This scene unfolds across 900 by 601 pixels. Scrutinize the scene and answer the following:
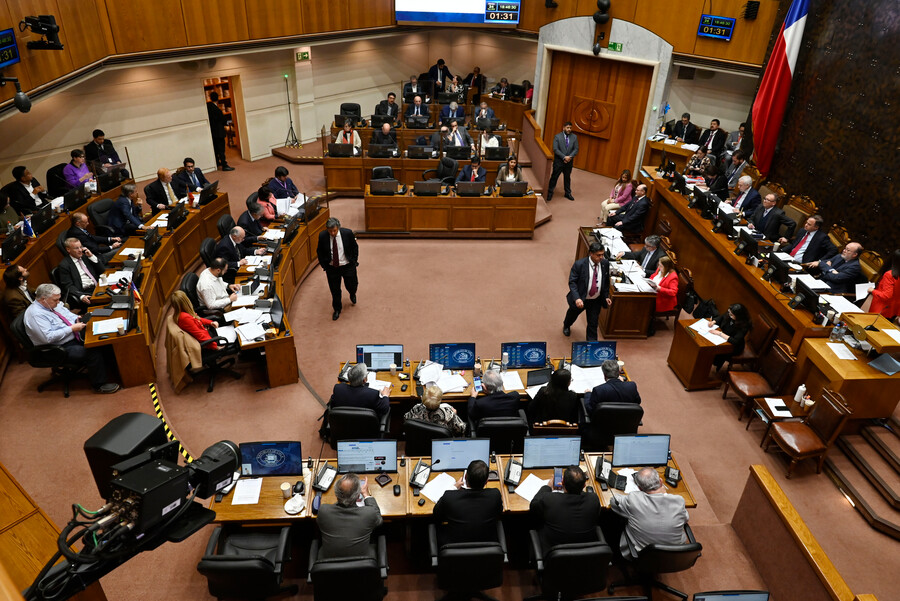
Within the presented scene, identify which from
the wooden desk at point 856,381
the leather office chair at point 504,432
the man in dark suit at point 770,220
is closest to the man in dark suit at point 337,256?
the leather office chair at point 504,432

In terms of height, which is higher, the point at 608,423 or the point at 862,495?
the point at 608,423

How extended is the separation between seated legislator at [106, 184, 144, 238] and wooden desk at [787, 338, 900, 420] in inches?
364

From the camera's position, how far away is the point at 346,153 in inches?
493

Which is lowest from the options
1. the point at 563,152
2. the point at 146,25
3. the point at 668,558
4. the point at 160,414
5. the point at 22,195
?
the point at 160,414

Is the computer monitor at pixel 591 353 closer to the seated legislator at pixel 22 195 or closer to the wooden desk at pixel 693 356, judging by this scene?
the wooden desk at pixel 693 356

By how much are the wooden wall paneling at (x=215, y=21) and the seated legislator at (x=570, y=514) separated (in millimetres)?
11275

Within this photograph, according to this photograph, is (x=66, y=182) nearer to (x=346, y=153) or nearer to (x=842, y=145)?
(x=346, y=153)

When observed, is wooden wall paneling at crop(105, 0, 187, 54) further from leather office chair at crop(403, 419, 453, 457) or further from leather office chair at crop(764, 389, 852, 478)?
leather office chair at crop(764, 389, 852, 478)

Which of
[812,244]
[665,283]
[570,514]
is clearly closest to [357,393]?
[570,514]

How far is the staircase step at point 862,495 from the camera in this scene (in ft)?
18.7

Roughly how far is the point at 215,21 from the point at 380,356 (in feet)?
29.7

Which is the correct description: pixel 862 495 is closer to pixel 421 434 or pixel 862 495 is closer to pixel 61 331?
pixel 421 434

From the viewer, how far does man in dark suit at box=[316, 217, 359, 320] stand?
27.6ft

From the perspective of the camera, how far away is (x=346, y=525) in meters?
4.42
